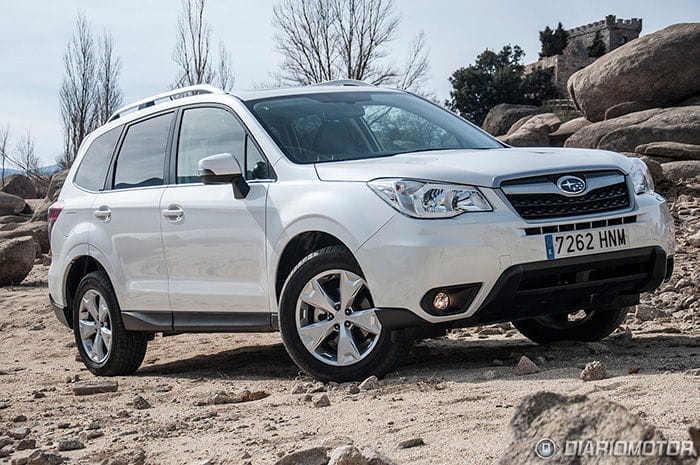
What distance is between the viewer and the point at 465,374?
5.30 meters

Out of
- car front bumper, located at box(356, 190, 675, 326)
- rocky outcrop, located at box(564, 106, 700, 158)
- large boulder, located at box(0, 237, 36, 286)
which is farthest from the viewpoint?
rocky outcrop, located at box(564, 106, 700, 158)

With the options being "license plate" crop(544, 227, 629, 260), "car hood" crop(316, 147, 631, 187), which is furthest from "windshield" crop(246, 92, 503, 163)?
"license plate" crop(544, 227, 629, 260)

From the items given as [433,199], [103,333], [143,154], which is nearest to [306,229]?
[433,199]

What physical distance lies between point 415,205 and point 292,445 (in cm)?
141

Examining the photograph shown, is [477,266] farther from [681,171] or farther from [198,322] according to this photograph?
[681,171]

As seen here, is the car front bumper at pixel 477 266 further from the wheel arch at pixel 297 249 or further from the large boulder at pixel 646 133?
the large boulder at pixel 646 133

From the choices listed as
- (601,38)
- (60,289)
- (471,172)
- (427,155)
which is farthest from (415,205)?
(601,38)

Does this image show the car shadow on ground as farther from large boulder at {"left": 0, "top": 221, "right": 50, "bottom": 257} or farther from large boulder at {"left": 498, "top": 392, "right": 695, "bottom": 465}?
large boulder at {"left": 0, "top": 221, "right": 50, "bottom": 257}

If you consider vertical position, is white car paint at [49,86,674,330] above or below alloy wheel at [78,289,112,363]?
above

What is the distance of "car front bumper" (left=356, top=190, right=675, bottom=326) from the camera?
4.88 metres

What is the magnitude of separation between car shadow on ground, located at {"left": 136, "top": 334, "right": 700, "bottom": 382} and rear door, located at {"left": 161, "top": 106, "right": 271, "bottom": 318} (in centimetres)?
62

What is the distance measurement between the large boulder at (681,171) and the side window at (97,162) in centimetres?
875

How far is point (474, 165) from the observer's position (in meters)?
5.14

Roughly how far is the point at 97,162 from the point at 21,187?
115 feet
